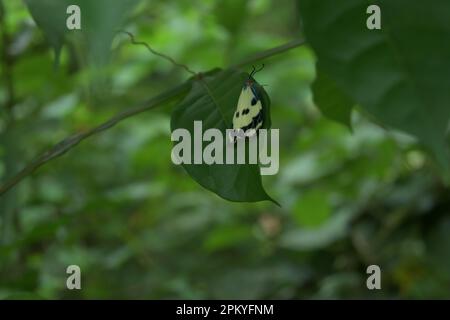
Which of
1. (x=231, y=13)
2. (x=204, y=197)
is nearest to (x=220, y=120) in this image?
(x=231, y=13)

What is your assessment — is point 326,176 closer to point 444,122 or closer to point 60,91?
point 60,91

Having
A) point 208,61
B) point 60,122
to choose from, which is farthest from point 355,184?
point 60,122

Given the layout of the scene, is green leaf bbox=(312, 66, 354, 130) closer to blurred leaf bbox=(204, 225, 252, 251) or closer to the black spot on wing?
the black spot on wing

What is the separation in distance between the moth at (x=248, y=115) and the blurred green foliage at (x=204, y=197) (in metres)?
0.45

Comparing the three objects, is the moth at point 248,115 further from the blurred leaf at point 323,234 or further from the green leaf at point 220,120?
the blurred leaf at point 323,234

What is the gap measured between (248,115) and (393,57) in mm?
111

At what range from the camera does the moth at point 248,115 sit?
1.31ft

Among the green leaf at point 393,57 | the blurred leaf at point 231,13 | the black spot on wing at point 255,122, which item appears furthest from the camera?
the blurred leaf at point 231,13

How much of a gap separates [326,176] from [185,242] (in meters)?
0.31

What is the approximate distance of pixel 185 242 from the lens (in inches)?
49.2

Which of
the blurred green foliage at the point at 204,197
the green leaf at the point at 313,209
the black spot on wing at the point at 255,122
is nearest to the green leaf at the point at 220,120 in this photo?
the black spot on wing at the point at 255,122

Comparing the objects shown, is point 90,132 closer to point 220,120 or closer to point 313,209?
point 220,120

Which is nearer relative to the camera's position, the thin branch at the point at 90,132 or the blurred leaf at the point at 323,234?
the thin branch at the point at 90,132

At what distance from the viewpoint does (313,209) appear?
1021 millimetres
